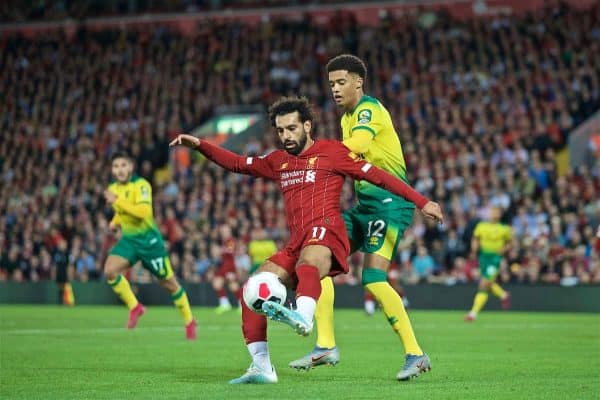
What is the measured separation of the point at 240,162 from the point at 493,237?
46.7 feet

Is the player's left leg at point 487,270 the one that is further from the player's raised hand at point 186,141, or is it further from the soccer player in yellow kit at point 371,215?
the player's raised hand at point 186,141

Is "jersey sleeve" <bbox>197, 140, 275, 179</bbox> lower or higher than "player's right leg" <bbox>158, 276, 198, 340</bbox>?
higher

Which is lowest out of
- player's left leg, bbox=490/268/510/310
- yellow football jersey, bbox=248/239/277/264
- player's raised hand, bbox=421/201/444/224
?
player's left leg, bbox=490/268/510/310

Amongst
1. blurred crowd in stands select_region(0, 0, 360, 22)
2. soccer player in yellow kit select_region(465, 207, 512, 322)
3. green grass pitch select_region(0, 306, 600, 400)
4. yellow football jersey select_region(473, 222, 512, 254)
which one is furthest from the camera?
blurred crowd in stands select_region(0, 0, 360, 22)

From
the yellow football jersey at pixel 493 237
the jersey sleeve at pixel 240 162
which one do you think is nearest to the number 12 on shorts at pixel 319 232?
the jersey sleeve at pixel 240 162

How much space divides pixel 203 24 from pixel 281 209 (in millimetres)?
11487

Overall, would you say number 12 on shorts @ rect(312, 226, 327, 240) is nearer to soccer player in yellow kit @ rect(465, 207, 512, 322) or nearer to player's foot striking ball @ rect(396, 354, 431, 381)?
player's foot striking ball @ rect(396, 354, 431, 381)

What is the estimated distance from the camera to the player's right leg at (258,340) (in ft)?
28.9

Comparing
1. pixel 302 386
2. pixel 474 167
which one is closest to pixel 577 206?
pixel 474 167

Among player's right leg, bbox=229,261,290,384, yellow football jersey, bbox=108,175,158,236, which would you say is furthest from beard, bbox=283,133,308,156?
yellow football jersey, bbox=108,175,158,236

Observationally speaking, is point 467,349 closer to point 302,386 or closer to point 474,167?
point 302,386

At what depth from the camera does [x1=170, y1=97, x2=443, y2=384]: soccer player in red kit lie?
28.8 ft

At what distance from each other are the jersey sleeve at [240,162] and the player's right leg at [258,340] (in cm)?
74

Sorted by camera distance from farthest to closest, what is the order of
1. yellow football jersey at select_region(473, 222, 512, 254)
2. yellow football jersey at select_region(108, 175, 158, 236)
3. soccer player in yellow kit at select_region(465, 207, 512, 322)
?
yellow football jersey at select_region(473, 222, 512, 254), soccer player in yellow kit at select_region(465, 207, 512, 322), yellow football jersey at select_region(108, 175, 158, 236)
